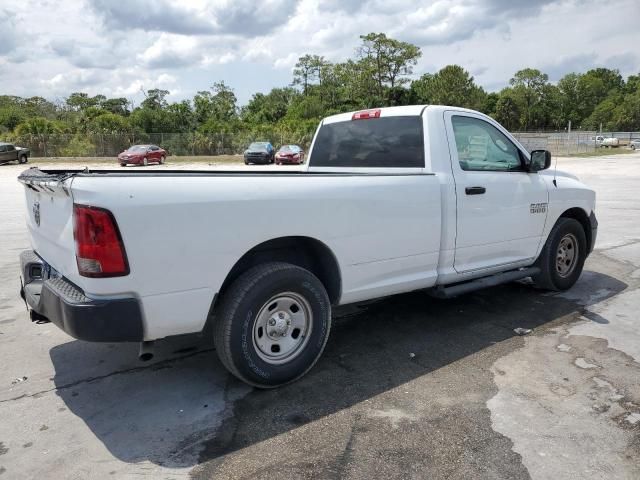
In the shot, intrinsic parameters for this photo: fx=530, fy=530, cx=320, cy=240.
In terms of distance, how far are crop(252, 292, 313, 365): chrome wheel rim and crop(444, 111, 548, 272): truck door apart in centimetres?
159

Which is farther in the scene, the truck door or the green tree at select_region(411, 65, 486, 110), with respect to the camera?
the green tree at select_region(411, 65, 486, 110)

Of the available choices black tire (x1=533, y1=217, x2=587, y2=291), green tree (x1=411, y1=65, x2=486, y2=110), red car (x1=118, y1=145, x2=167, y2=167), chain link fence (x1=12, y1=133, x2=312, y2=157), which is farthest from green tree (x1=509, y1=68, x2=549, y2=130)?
black tire (x1=533, y1=217, x2=587, y2=291)

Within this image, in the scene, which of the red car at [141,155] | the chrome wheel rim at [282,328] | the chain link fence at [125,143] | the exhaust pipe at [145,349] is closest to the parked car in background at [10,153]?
the chain link fence at [125,143]

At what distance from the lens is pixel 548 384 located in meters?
3.73

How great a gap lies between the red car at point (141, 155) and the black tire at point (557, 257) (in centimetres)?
3267

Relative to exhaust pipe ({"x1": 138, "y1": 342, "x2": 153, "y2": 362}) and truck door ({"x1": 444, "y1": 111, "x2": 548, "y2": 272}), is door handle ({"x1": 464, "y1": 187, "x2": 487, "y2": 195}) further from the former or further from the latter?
exhaust pipe ({"x1": 138, "y1": 342, "x2": 153, "y2": 362})

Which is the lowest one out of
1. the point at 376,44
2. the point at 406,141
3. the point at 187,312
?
the point at 187,312

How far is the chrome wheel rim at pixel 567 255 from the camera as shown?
5812 millimetres

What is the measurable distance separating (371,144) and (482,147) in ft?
3.39

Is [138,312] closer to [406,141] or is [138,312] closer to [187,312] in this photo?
[187,312]

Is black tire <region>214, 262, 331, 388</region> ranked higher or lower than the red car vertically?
lower

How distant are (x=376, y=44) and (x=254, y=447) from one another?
285ft

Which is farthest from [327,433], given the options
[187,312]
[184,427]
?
[187,312]

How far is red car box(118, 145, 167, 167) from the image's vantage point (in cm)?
3453
